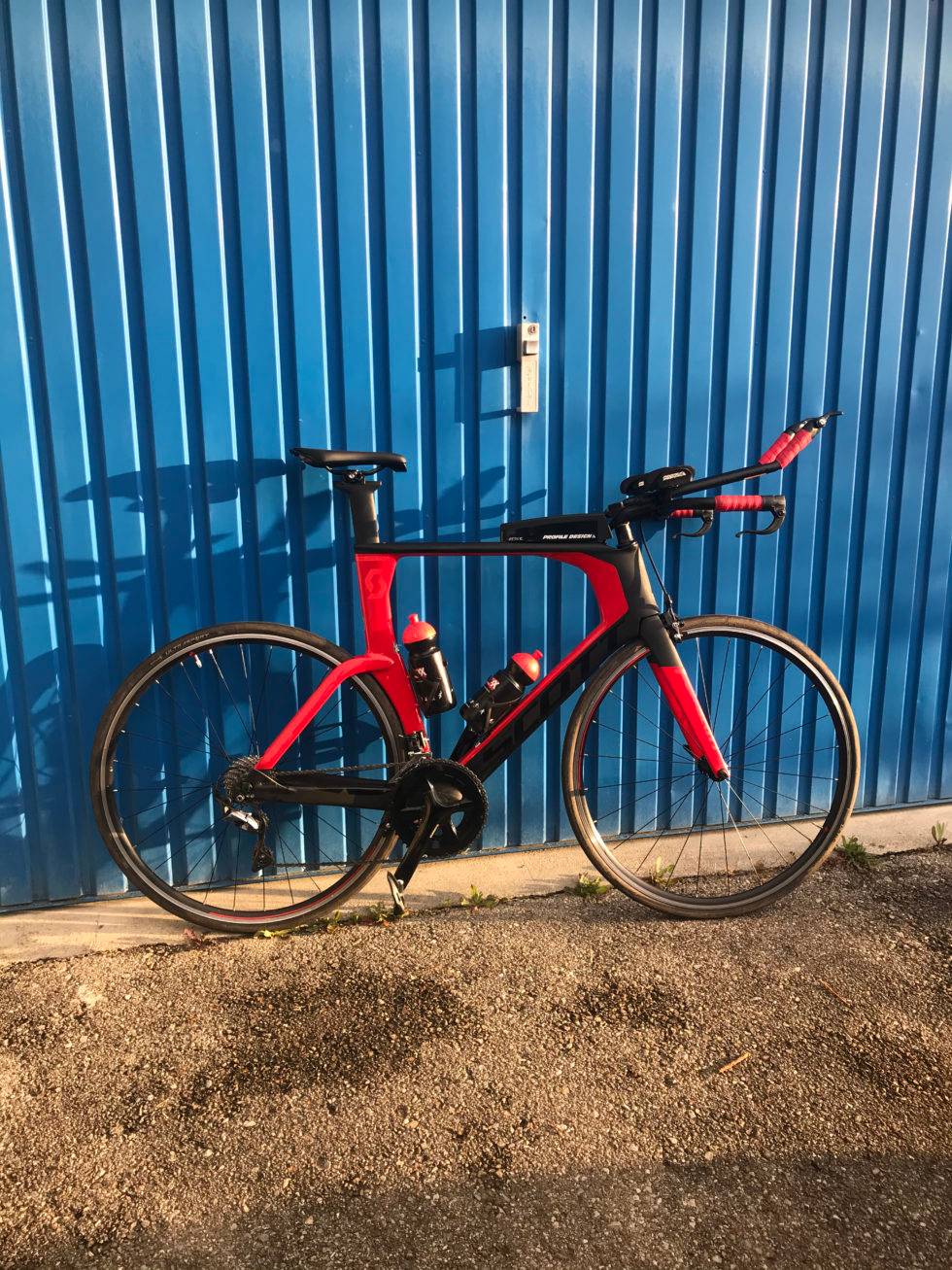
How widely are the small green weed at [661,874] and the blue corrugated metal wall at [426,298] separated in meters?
0.43

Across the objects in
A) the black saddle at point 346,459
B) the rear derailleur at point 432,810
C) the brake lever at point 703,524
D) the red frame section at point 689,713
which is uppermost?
the black saddle at point 346,459

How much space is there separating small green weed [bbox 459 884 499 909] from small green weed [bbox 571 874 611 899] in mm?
298

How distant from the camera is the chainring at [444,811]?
2979mm

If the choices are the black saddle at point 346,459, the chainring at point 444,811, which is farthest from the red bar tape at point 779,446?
the chainring at point 444,811

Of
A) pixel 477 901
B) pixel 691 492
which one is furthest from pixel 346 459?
pixel 477 901

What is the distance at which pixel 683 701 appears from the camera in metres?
3.10

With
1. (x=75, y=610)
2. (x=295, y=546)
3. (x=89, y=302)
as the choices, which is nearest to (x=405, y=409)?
Answer: (x=295, y=546)

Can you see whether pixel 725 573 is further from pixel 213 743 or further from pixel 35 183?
pixel 35 183

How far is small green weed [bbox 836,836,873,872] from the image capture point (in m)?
3.52

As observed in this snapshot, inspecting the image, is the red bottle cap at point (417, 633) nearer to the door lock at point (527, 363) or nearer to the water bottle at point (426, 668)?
the water bottle at point (426, 668)

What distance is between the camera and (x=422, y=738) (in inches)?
121

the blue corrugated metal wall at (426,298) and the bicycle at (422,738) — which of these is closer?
the blue corrugated metal wall at (426,298)

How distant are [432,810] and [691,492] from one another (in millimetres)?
1338

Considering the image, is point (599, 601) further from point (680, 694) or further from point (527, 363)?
point (527, 363)
